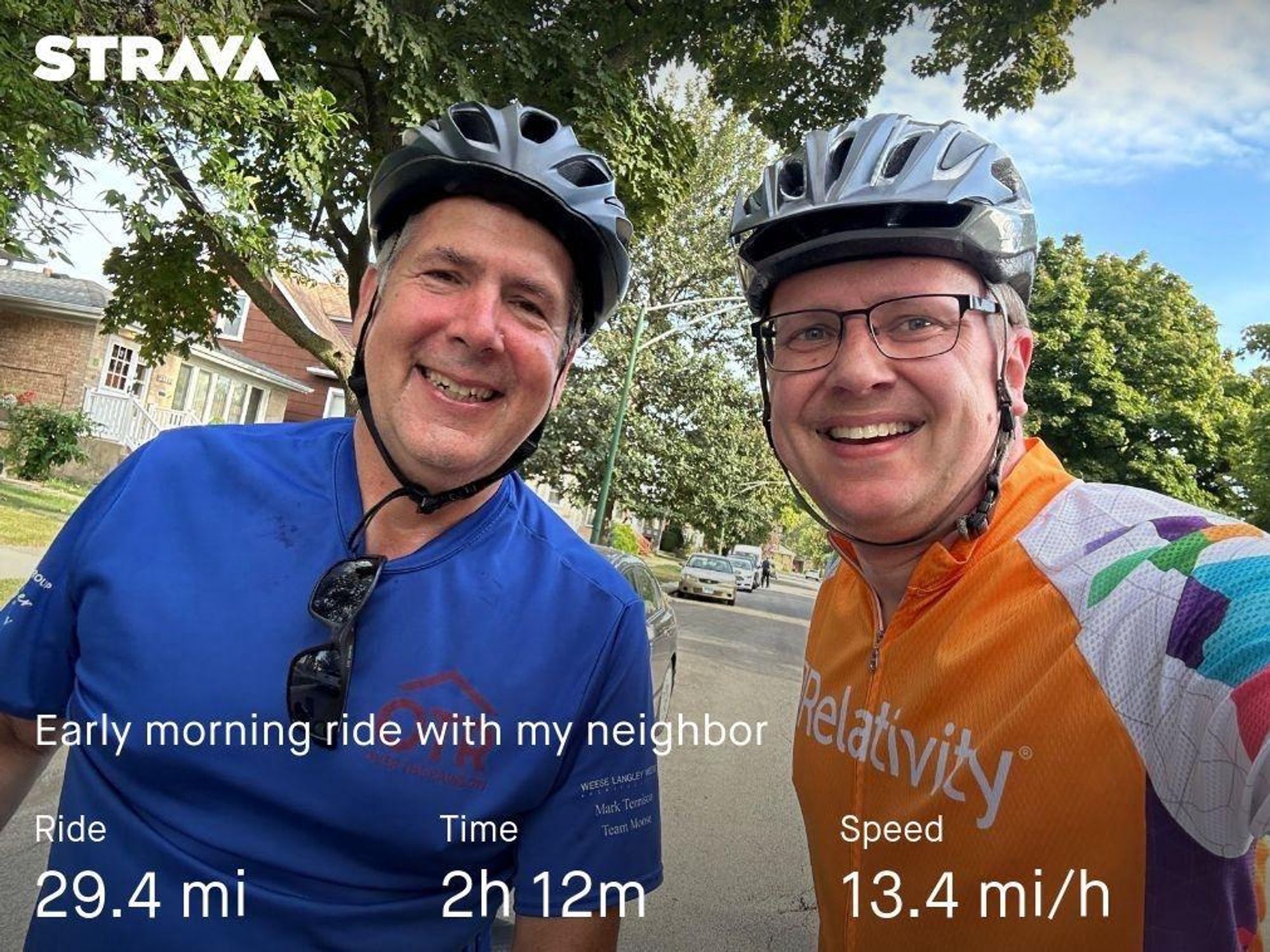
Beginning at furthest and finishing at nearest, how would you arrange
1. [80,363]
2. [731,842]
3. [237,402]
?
[237,402] < [80,363] < [731,842]

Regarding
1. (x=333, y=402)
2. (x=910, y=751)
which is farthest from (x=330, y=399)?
(x=910, y=751)

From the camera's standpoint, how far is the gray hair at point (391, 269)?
6.55ft

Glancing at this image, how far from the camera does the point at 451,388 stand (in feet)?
6.20

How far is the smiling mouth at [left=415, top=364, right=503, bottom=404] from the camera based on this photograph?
74.2 inches

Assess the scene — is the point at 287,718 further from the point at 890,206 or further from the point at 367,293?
the point at 890,206

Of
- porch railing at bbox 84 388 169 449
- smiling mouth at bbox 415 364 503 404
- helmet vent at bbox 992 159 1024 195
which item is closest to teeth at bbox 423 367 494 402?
smiling mouth at bbox 415 364 503 404

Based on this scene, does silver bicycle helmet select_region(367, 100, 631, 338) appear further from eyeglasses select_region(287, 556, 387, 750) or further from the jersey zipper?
the jersey zipper

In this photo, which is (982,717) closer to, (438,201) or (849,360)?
(849,360)

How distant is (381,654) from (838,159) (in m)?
1.68

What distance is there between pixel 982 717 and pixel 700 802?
17.2 feet

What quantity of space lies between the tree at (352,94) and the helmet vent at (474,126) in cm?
415

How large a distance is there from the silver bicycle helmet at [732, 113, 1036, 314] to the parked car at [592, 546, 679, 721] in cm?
592

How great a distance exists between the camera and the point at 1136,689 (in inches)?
51.8

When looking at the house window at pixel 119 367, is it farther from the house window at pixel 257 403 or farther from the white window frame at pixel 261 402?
the house window at pixel 257 403
